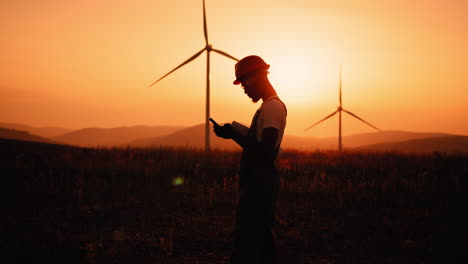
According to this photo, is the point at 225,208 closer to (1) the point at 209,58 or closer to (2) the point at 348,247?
(2) the point at 348,247

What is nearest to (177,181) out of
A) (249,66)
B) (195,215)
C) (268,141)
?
(195,215)

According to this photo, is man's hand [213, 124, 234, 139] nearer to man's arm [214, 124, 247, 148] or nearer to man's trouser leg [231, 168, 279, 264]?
man's arm [214, 124, 247, 148]

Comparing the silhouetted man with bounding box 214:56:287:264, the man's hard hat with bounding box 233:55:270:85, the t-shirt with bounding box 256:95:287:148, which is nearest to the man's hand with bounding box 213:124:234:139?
the silhouetted man with bounding box 214:56:287:264

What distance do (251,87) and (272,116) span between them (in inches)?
17.2

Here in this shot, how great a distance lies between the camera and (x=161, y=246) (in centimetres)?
A: 615

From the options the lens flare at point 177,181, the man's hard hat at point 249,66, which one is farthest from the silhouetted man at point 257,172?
the lens flare at point 177,181

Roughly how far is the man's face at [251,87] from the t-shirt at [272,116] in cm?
17

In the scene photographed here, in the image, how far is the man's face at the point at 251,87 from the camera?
151 inches

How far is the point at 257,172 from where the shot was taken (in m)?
3.69

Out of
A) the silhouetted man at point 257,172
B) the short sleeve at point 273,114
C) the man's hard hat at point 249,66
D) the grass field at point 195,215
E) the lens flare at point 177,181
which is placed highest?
the man's hard hat at point 249,66

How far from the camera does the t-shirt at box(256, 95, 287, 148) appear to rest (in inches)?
142

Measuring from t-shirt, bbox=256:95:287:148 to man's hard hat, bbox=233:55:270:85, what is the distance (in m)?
0.33

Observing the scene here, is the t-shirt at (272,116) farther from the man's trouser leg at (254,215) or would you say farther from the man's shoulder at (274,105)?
the man's trouser leg at (254,215)

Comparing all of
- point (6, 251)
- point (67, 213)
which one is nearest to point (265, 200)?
point (6, 251)
